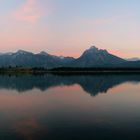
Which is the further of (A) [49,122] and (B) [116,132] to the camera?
(A) [49,122]

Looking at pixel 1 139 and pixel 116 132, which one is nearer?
pixel 1 139

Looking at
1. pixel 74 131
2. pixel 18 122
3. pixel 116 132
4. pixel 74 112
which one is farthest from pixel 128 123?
pixel 18 122

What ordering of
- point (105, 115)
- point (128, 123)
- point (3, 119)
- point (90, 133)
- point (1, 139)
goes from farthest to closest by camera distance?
point (105, 115), point (3, 119), point (128, 123), point (90, 133), point (1, 139)

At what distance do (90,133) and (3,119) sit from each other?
13.6 metres

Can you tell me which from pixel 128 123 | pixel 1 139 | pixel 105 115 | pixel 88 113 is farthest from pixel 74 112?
pixel 1 139

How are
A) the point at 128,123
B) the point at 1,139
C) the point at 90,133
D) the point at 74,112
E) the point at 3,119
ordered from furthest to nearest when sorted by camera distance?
the point at 74,112, the point at 3,119, the point at 128,123, the point at 90,133, the point at 1,139

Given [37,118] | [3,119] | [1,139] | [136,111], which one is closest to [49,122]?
[37,118]

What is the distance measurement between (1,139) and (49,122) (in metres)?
9.28

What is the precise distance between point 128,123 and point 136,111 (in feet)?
28.8

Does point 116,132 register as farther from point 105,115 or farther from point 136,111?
point 136,111

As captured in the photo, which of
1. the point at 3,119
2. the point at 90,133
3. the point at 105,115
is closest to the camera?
the point at 90,133

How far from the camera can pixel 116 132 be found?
2988cm

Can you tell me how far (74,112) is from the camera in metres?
42.9

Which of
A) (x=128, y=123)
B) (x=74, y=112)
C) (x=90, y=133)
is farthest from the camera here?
(x=74, y=112)
